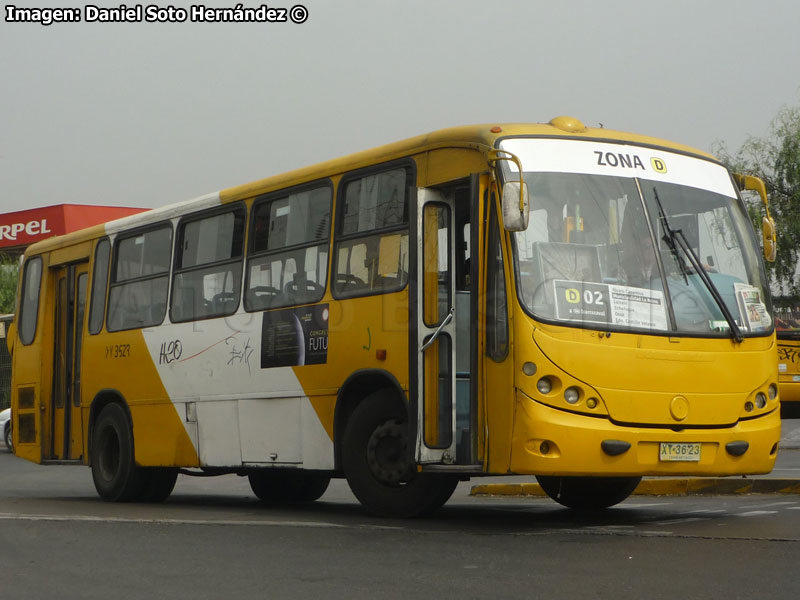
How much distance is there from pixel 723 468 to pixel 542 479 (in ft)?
7.57

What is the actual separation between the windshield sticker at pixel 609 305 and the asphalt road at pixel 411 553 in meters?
1.51

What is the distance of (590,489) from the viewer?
38.2ft

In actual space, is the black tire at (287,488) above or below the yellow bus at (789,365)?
below

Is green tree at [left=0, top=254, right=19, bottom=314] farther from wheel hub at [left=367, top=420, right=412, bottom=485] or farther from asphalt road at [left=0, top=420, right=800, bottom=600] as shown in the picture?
wheel hub at [left=367, top=420, right=412, bottom=485]

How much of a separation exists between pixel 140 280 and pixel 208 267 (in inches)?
59.5

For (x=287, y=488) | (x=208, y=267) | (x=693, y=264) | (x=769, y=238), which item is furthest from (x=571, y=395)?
(x=287, y=488)

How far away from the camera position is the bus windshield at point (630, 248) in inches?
374

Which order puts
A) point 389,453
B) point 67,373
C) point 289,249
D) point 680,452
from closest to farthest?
1. point 680,452
2. point 389,453
3. point 289,249
4. point 67,373

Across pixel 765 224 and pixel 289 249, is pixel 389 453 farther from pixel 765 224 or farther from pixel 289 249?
pixel 765 224

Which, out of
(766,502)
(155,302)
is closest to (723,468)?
(766,502)

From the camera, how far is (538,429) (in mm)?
9141

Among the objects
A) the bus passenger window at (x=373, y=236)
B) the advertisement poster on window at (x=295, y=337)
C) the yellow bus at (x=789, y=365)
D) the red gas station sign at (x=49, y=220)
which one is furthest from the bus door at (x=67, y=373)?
the red gas station sign at (x=49, y=220)

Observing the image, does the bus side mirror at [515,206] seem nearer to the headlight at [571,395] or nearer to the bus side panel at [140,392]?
the headlight at [571,395]

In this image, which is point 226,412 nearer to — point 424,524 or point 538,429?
point 424,524
